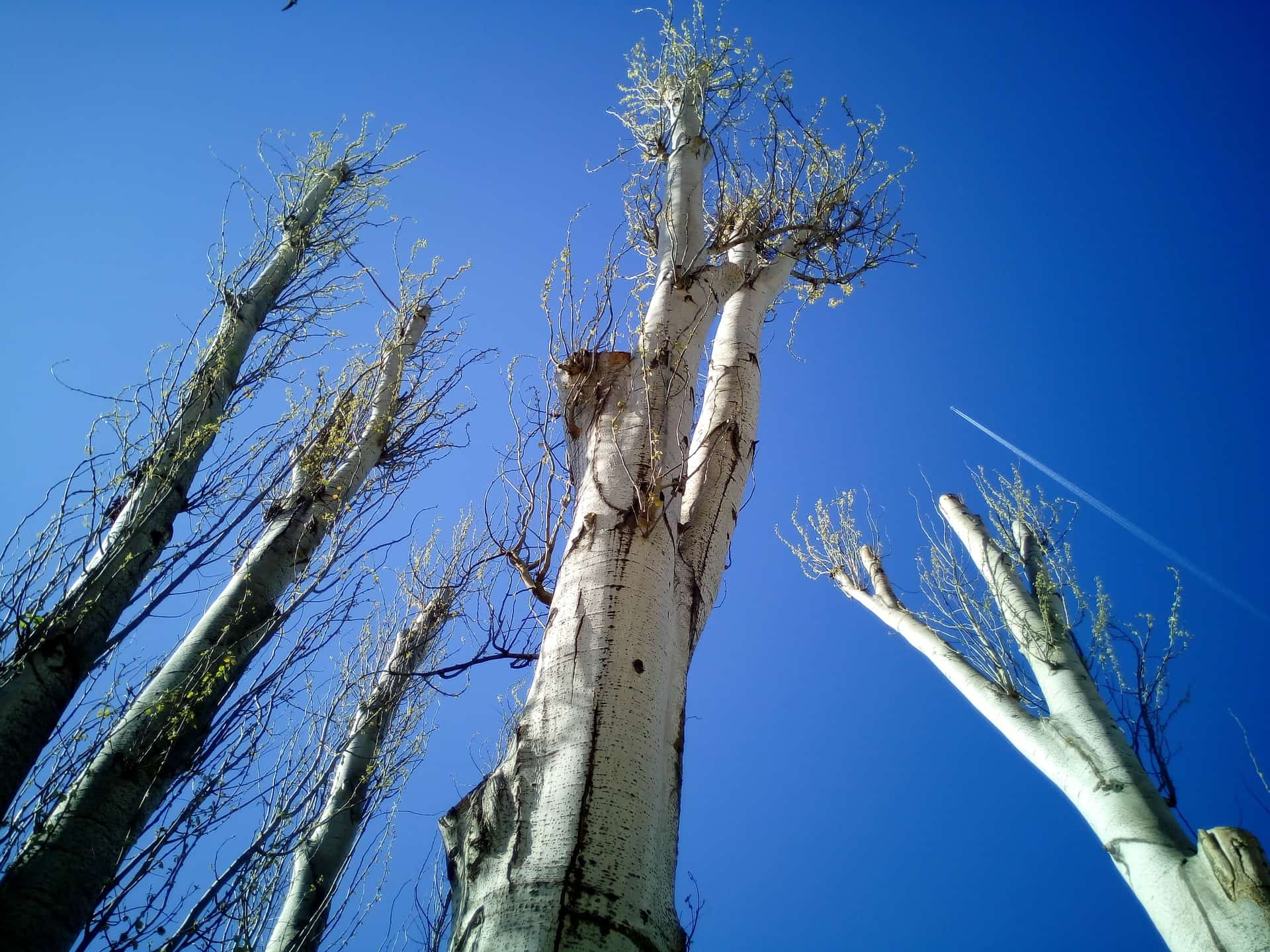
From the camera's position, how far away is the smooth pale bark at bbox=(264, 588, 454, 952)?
4316mm

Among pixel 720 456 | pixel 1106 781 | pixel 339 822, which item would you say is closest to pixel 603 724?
pixel 720 456

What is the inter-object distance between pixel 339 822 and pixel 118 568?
266 cm

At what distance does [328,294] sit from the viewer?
16.7 ft

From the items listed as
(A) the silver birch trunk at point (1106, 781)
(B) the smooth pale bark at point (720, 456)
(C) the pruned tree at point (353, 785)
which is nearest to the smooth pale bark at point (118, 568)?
(C) the pruned tree at point (353, 785)

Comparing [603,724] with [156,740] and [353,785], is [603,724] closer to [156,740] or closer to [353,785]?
[156,740]

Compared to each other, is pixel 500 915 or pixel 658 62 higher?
pixel 658 62

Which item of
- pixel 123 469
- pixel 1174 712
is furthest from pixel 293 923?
pixel 1174 712

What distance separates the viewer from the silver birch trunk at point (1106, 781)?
109 inches

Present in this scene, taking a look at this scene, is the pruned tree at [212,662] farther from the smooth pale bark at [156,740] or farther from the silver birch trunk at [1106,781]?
the silver birch trunk at [1106,781]

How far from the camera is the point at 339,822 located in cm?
483

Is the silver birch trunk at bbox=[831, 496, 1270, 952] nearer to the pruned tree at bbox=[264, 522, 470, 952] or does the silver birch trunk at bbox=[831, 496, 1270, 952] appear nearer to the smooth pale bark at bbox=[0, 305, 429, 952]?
the pruned tree at bbox=[264, 522, 470, 952]

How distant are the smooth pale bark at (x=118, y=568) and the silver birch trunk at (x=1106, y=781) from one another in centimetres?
458

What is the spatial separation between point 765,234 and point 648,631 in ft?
8.45

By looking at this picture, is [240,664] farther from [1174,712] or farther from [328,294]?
[1174,712]
